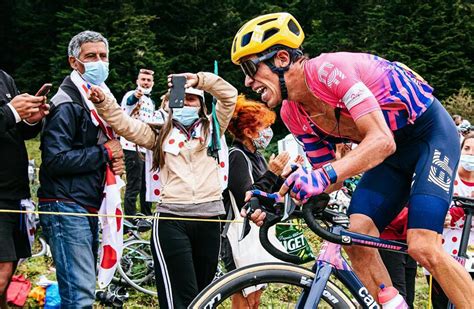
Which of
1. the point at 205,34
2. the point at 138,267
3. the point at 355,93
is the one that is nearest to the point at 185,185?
the point at 355,93

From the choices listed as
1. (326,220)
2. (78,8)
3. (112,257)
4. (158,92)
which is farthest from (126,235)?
(78,8)

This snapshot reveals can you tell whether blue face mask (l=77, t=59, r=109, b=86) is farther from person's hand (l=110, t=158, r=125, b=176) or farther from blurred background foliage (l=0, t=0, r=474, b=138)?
blurred background foliage (l=0, t=0, r=474, b=138)

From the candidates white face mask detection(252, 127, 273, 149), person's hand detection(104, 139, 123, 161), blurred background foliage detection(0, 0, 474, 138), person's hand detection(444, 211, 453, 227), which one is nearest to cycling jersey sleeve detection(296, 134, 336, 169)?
person's hand detection(104, 139, 123, 161)

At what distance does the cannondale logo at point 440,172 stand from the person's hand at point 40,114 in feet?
8.53

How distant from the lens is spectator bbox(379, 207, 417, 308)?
13.6 ft

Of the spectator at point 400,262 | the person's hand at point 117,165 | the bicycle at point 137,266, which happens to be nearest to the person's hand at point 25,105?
the person's hand at point 117,165

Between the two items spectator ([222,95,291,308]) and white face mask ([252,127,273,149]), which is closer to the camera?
spectator ([222,95,291,308])

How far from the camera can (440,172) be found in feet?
11.4

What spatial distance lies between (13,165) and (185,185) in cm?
122

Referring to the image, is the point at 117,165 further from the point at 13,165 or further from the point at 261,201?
the point at 261,201

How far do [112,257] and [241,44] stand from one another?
A: 2.12 metres

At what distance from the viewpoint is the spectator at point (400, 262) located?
13.6 feet

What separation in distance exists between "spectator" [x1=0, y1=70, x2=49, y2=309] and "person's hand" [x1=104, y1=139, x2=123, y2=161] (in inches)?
19.4

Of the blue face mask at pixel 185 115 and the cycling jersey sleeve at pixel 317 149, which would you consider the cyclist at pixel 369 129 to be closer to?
the cycling jersey sleeve at pixel 317 149
